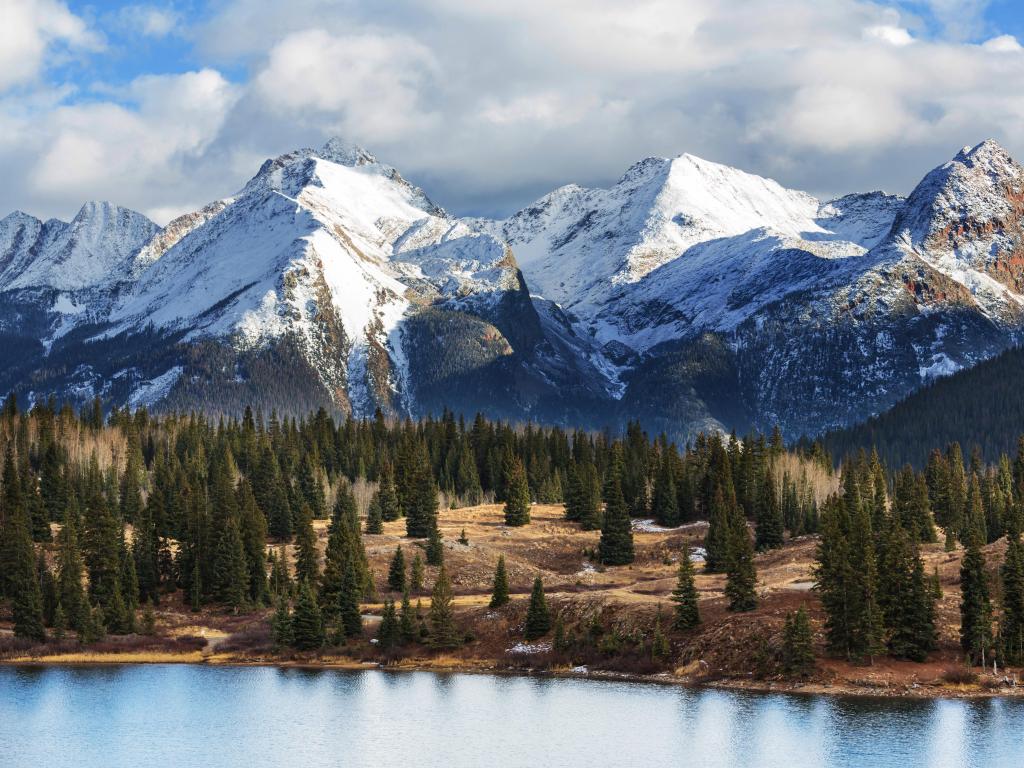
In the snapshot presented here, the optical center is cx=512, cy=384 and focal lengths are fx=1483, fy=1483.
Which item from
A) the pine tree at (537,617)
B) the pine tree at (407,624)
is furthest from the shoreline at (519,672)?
the pine tree at (537,617)

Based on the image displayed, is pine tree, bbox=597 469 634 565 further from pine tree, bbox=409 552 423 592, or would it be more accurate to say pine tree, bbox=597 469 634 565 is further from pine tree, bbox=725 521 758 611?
pine tree, bbox=725 521 758 611

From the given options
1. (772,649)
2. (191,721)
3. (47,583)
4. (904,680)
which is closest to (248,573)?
(47,583)

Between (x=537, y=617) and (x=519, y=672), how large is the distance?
6776 mm

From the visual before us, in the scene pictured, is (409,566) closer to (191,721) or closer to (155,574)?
(155,574)

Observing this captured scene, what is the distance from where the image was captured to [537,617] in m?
143

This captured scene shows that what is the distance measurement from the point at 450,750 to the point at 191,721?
76.3 feet

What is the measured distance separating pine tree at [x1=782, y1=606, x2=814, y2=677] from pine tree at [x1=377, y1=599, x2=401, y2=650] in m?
39.5

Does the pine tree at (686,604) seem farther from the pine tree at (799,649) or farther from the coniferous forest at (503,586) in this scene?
the pine tree at (799,649)

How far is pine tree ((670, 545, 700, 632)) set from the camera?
135 m

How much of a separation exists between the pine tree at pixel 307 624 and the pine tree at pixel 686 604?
35.7 meters

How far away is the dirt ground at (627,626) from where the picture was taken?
12388 cm

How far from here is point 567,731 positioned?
366ft

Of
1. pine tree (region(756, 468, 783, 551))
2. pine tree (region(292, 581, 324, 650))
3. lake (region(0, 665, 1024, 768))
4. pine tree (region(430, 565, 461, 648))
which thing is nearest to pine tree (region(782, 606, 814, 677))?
lake (region(0, 665, 1024, 768))

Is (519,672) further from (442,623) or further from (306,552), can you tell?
(306,552)
